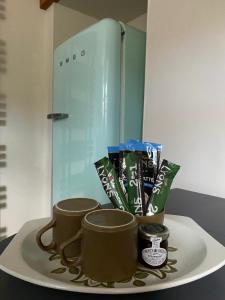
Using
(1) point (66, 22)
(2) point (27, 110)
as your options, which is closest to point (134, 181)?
(2) point (27, 110)

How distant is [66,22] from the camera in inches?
65.4

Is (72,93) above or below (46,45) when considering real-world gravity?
below

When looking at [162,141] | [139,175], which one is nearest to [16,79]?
[162,141]

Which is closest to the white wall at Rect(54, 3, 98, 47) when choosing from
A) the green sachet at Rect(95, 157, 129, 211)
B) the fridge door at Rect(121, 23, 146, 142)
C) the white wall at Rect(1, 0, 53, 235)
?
the white wall at Rect(1, 0, 53, 235)

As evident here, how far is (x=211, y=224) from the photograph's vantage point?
1.78ft

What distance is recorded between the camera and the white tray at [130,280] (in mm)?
290

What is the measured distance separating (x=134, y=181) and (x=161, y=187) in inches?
1.8

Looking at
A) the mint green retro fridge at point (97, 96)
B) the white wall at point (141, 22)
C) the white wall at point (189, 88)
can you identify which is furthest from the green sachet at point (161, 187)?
the white wall at point (141, 22)

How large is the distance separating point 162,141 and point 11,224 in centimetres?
117

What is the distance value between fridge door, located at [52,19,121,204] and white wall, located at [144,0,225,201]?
6.2 inches

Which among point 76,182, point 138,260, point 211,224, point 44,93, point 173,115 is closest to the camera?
point 138,260

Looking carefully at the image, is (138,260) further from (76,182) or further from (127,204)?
(76,182)

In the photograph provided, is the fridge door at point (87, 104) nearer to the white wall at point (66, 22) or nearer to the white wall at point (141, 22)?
the white wall at point (66, 22)

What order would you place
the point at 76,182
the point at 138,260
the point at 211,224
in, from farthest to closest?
the point at 76,182, the point at 211,224, the point at 138,260
